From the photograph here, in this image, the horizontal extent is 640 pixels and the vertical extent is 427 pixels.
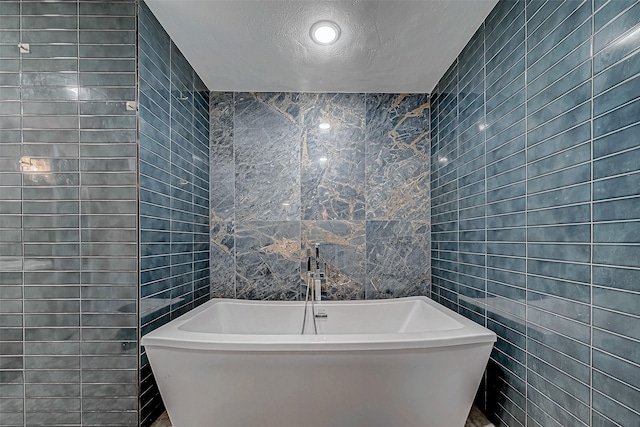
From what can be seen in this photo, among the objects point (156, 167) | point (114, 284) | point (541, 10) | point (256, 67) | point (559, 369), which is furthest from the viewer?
point (256, 67)

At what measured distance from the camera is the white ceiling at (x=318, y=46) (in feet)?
5.79

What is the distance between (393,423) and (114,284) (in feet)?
4.81

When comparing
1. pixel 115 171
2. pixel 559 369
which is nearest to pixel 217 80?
pixel 115 171

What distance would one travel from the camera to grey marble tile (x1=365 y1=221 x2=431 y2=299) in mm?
2736

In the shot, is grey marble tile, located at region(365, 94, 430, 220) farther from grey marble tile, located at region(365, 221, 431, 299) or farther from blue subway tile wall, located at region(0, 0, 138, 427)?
blue subway tile wall, located at region(0, 0, 138, 427)

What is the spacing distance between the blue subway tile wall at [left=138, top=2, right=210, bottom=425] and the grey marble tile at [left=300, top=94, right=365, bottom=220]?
0.81 metres

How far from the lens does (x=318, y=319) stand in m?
2.44

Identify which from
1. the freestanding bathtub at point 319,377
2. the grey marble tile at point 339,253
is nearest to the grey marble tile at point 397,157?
the grey marble tile at point 339,253

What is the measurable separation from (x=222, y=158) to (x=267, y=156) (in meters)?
0.36

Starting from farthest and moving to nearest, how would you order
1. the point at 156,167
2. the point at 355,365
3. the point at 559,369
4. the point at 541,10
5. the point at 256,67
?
the point at 256,67 < the point at 156,167 < the point at 355,365 < the point at 541,10 < the point at 559,369

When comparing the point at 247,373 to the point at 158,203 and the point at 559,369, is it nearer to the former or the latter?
the point at 158,203

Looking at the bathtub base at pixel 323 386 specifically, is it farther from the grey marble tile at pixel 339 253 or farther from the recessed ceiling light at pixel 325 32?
the recessed ceiling light at pixel 325 32

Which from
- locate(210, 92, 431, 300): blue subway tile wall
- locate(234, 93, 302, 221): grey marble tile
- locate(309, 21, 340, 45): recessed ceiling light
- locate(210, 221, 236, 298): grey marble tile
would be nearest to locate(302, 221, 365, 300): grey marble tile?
locate(210, 92, 431, 300): blue subway tile wall

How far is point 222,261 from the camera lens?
108 inches
